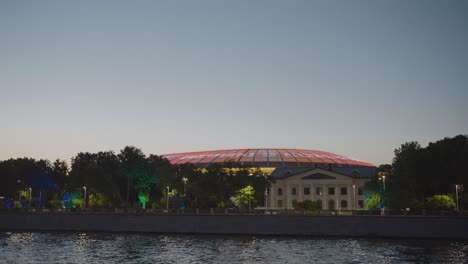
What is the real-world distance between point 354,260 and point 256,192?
51.8 metres

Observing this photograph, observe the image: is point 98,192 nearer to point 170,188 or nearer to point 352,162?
point 170,188

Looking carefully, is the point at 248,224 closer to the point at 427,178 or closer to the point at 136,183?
the point at 427,178

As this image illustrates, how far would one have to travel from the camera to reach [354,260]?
157 ft

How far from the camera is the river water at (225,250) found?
1908 inches

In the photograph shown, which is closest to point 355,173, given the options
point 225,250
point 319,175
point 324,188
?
point 324,188

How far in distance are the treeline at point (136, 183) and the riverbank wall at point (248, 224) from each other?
12.5 meters

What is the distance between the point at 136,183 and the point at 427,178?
62773 millimetres

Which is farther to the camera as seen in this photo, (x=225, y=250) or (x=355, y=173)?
(x=355, y=173)

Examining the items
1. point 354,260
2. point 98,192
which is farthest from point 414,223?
point 98,192

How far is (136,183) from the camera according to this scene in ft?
365

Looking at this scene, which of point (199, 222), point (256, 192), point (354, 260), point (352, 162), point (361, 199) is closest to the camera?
point (354, 260)

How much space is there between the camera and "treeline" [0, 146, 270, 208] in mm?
96938

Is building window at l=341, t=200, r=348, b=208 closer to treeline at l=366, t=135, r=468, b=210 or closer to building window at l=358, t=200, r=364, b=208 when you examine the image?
building window at l=358, t=200, r=364, b=208

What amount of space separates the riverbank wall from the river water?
11.2 ft
